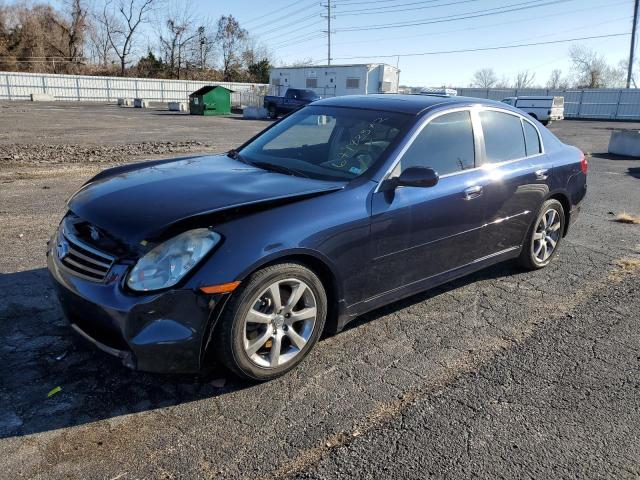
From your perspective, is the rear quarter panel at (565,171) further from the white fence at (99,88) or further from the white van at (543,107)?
the white fence at (99,88)

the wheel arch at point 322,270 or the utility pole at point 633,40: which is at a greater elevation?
the utility pole at point 633,40

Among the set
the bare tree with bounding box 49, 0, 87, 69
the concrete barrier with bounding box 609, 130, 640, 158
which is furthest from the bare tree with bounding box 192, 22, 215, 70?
the concrete barrier with bounding box 609, 130, 640, 158

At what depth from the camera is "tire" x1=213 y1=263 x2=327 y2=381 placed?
2.82 metres

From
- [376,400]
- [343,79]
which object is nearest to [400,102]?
[376,400]

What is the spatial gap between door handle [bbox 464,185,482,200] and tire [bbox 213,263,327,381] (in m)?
1.55

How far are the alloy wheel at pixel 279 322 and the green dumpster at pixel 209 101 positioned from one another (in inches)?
1311

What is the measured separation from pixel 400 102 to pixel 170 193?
210 cm

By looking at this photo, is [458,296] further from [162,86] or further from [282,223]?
[162,86]

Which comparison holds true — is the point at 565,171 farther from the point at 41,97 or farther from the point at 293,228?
the point at 41,97

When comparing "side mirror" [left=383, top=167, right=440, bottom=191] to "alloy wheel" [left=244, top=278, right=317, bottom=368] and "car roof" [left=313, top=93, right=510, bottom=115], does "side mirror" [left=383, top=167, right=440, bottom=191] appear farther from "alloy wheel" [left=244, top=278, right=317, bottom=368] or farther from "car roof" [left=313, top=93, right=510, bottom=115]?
"alloy wheel" [left=244, top=278, right=317, bottom=368]

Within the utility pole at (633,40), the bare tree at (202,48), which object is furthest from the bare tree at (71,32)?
the utility pole at (633,40)

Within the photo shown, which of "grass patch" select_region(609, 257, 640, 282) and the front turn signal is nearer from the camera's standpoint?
the front turn signal

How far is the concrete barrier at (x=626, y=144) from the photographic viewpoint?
51.1 feet

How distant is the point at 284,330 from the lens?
10.1ft
